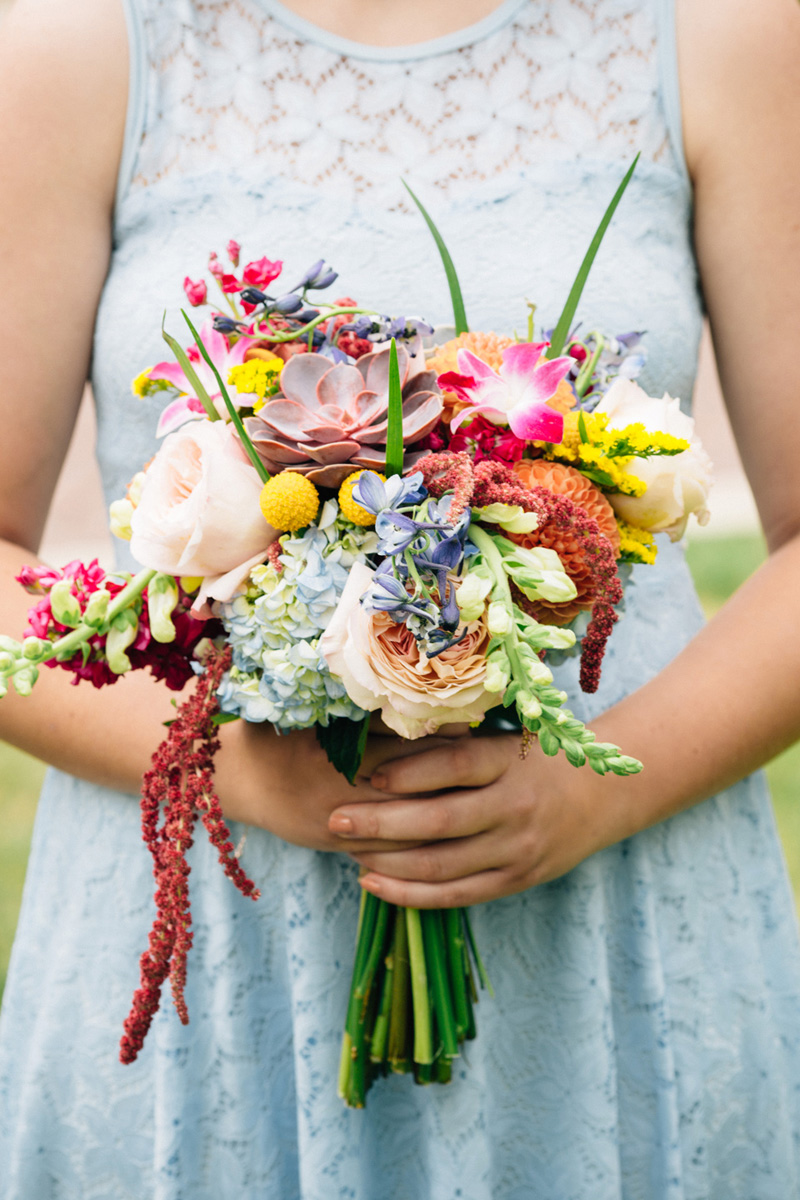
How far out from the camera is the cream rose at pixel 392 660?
0.75 meters

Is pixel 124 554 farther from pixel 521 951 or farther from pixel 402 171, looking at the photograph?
pixel 521 951

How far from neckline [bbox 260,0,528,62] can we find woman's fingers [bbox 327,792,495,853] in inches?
40.7

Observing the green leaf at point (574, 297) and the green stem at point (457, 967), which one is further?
the green stem at point (457, 967)

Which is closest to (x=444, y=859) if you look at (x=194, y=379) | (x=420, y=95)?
(x=194, y=379)

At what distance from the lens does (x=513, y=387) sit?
0.82 meters

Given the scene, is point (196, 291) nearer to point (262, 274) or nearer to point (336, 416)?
point (262, 274)

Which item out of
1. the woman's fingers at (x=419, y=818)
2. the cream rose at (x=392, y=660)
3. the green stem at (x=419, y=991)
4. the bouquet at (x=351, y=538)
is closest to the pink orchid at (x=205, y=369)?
the bouquet at (x=351, y=538)

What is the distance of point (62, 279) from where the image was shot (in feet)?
3.94

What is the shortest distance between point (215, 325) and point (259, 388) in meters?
0.09

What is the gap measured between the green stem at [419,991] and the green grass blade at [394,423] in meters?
0.58

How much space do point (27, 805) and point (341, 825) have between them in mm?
3508

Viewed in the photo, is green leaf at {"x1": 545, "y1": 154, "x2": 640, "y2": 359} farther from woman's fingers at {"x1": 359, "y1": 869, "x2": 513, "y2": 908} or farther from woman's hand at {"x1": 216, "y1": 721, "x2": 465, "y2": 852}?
woman's fingers at {"x1": 359, "y1": 869, "x2": 513, "y2": 908}

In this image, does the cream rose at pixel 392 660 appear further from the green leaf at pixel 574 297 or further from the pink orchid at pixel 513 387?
the green leaf at pixel 574 297

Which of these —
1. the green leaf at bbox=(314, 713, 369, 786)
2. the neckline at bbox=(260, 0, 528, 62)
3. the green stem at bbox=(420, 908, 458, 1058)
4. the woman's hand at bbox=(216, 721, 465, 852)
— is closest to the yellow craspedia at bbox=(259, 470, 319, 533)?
the green leaf at bbox=(314, 713, 369, 786)
